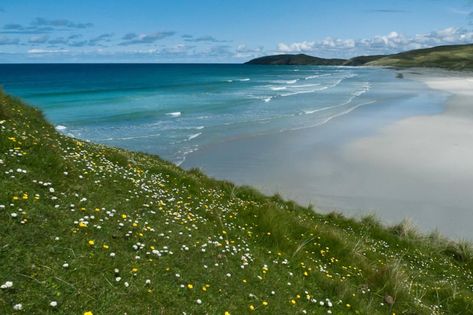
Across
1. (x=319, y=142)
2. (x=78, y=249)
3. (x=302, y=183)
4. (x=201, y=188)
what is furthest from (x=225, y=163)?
(x=78, y=249)

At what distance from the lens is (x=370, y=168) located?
90.5 feet

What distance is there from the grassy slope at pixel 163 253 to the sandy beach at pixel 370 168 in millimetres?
5331

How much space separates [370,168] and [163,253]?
21.8 meters

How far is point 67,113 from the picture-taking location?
194ft

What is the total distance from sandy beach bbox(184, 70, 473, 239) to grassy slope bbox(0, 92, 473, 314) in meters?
5.33

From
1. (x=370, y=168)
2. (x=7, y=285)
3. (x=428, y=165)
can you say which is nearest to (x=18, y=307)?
(x=7, y=285)

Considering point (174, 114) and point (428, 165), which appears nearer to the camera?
point (428, 165)

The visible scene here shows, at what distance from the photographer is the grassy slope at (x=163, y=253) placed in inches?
265

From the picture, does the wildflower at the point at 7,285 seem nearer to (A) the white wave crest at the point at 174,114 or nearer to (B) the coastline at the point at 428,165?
(B) the coastline at the point at 428,165

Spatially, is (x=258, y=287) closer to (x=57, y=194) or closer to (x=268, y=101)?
(x=57, y=194)

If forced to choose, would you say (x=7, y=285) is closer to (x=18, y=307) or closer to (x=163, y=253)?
(x=18, y=307)

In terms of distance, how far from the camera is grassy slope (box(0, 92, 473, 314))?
6.73 meters

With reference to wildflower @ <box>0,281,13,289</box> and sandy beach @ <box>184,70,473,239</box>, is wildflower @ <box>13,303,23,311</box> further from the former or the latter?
sandy beach @ <box>184,70,473,239</box>

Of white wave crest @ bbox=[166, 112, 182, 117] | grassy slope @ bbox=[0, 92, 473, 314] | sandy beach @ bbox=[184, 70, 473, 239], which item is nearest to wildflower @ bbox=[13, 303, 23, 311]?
grassy slope @ bbox=[0, 92, 473, 314]
